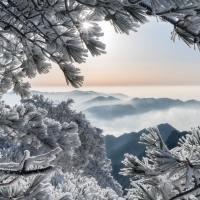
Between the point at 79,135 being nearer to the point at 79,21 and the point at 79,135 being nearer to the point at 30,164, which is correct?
the point at 79,21

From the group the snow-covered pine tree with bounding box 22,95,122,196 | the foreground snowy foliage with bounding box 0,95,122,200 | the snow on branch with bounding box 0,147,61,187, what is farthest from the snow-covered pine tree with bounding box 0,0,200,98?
the snow-covered pine tree with bounding box 22,95,122,196

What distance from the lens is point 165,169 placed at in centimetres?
153

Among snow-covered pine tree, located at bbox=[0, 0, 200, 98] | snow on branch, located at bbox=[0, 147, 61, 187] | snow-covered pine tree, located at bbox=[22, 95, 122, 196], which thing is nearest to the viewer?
snow on branch, located at bbox=[0, 147, 61, 187]

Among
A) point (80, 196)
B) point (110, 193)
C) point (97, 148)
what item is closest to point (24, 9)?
point (80, 196)

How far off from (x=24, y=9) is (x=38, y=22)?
0.89 feet

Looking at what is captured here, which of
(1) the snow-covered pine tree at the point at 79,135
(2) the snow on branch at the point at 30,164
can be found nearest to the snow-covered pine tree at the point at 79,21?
(2) the snow on branch at the point at 30,164

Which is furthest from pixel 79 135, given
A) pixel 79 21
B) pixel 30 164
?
pixel 30 164

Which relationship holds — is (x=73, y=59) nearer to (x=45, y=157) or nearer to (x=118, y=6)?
(x=118, y=6)

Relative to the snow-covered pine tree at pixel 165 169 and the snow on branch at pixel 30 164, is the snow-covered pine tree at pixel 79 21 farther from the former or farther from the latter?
the snow on branch at pixel 30 164

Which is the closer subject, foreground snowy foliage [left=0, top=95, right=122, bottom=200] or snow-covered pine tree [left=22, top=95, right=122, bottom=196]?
foreground snowy foliage [left=0, top=95, right=122, bottom=200]

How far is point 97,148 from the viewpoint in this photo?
624 inches

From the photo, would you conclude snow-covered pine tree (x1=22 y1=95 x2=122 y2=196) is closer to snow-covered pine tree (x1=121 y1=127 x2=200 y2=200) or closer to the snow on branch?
snow-covered pine tree (x1=121 y1=127 x2=200 y2=200)

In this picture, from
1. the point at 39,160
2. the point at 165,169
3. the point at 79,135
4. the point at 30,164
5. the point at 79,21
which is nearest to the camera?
the point at 30,164

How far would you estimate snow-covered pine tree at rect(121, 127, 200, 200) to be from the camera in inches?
58.4
